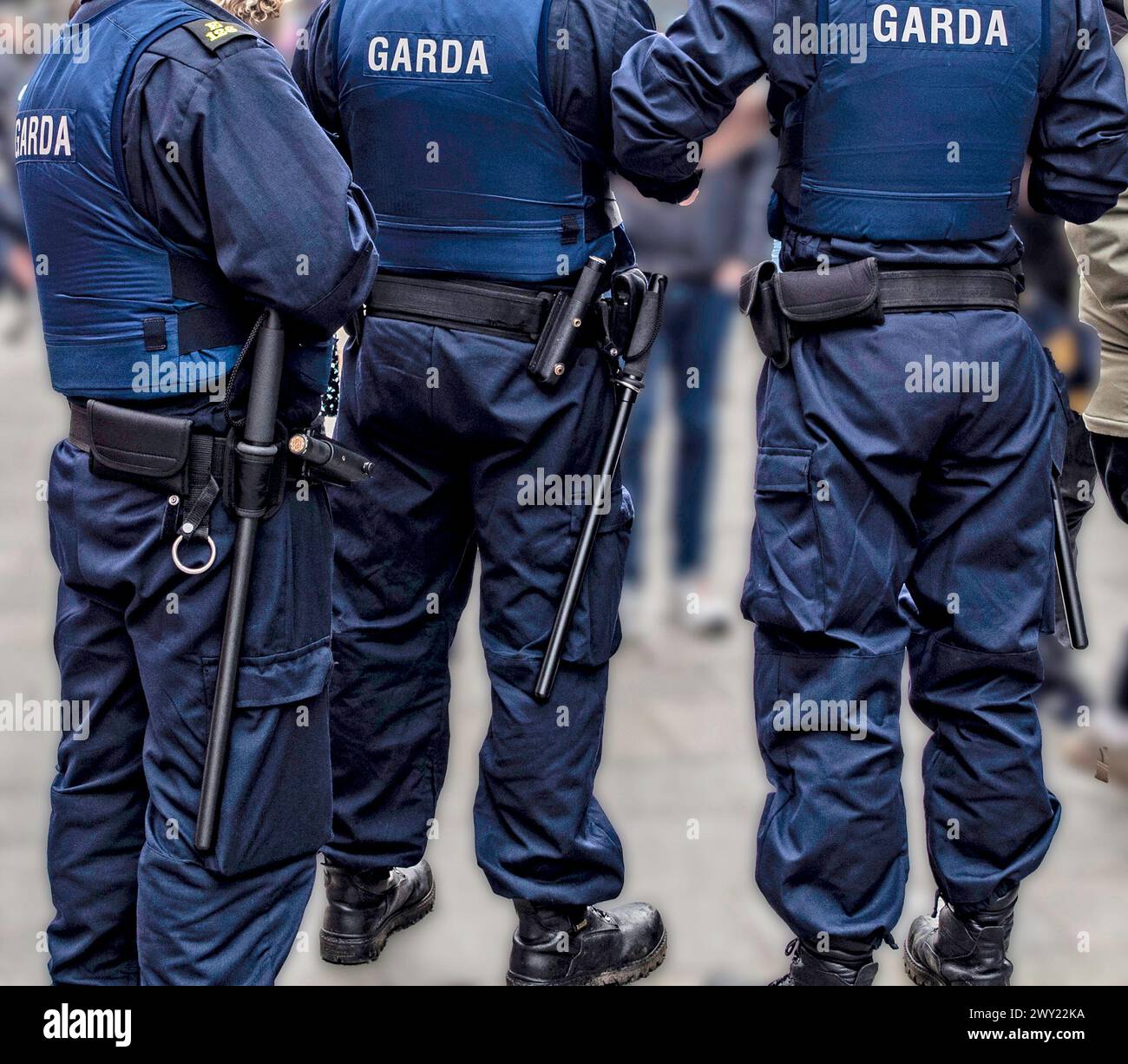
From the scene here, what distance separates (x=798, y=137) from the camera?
322cm

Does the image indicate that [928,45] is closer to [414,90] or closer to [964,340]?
[964,340]

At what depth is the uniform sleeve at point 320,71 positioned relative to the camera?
3.39m

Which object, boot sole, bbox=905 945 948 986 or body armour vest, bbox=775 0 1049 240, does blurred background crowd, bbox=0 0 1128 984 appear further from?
body armour vest, bbox=775 0 1049 240

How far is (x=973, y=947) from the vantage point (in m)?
3.48

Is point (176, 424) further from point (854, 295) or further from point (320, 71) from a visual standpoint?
point (854, 295)

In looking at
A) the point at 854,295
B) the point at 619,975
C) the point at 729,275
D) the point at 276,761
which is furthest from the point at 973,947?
the point at 729,275

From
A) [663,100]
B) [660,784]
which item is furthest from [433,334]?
[660,784]

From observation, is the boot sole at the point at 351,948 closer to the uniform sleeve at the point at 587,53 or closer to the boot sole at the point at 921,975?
the boot sole at the point at 921,975

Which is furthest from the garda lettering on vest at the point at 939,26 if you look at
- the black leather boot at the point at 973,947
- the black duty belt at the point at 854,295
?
the black leather boot at the point at 973,947

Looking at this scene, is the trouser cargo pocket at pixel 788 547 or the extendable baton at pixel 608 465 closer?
the trouser cargo pocket at pixel 788 547

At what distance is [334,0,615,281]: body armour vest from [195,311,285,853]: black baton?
2.02ft

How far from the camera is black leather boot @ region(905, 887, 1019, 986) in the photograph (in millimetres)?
3467

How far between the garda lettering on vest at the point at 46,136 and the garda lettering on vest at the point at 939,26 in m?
1.42

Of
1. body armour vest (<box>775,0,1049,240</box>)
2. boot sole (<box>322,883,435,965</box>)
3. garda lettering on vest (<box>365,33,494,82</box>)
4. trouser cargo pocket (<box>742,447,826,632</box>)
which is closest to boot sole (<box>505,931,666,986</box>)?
boot sole (<box>322,883,435,965</box>)
